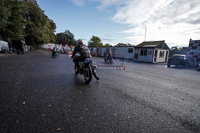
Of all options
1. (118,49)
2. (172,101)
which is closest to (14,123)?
(172,101)

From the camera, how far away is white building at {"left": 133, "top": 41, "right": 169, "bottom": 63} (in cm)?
2104

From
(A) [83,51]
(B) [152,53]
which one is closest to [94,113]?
(A) [83,51]

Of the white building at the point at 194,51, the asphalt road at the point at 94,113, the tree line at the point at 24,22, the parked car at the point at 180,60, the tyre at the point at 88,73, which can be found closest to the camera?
the asphalt road at the point at 94,113

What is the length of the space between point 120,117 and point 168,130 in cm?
87

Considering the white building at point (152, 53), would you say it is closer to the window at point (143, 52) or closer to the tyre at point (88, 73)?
the window at point (143, 52)

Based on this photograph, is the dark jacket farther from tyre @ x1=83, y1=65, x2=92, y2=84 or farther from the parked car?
the parked car

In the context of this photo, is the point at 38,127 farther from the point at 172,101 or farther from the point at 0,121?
the point at 172,101

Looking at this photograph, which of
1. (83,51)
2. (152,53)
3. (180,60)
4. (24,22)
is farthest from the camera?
(24,22)

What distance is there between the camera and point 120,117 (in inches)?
87.0

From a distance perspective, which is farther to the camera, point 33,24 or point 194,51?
point 33,24

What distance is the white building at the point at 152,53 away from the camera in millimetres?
21038

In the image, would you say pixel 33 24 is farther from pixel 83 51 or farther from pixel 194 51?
pixel 194 51

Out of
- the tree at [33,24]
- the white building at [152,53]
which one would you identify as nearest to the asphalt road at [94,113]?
the white building at [152,53]

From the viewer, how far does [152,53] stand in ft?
68.4
